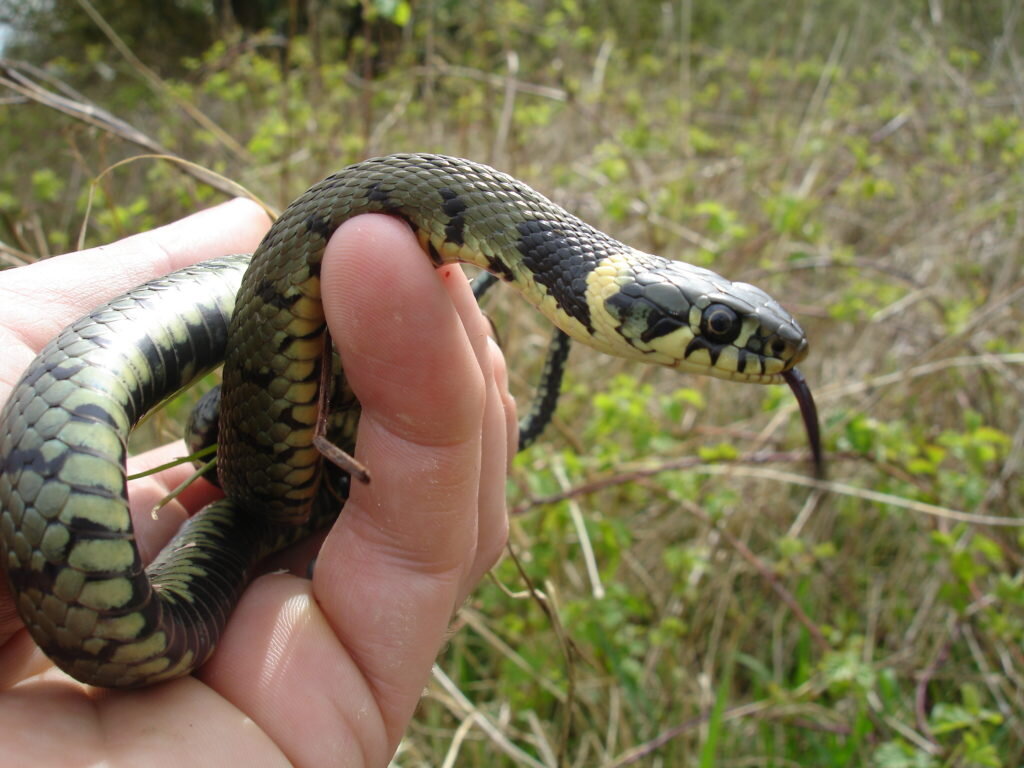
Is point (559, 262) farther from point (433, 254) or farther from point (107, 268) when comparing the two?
point (107, 268)

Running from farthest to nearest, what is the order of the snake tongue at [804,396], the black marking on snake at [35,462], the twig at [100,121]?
1. the twig at [100,121]
2. the snake tongue at [804,396]
3. the black marking on snake at [35,462]

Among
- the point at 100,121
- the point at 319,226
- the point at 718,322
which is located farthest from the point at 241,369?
the point at 100,121

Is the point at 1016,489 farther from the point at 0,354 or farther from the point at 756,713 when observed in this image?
the point at 0,354

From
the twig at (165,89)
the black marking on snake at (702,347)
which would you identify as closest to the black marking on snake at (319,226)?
the black marking on snake at (702,347)

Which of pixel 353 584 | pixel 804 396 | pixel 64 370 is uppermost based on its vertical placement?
pixel 64 370

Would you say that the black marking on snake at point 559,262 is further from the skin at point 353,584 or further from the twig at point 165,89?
the twig at point 165,89

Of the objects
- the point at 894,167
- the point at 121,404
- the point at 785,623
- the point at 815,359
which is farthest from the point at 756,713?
the point at 894,167
